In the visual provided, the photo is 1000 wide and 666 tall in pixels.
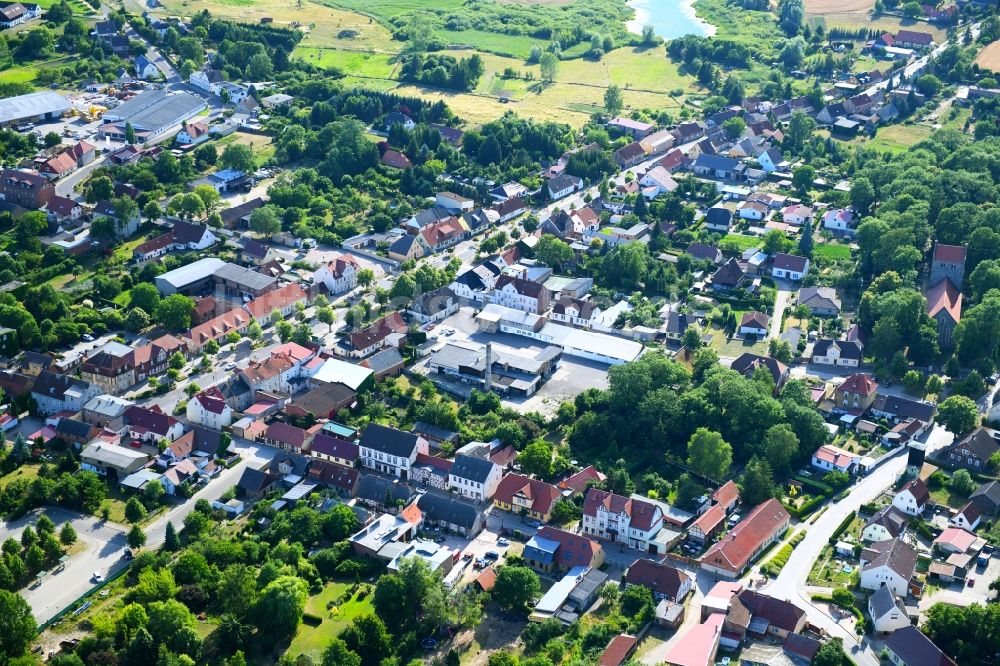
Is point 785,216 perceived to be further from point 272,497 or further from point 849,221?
point 272,497

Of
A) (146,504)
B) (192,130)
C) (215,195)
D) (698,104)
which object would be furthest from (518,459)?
(698,104)

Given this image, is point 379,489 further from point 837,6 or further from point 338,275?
point 837,6

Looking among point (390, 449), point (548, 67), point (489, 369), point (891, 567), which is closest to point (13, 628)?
point (390, 449)

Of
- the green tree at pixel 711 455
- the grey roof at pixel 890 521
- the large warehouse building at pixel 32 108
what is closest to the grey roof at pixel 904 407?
the grey roof at pixel 890 521

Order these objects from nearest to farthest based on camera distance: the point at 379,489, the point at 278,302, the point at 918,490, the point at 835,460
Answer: the point at 918,490, the point at 379,489, the point at 835,460, the point at 278,302

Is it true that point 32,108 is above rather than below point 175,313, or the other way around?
above

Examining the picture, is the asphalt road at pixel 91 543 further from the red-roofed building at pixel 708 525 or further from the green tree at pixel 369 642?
the red-roofed building at pixel 708 525

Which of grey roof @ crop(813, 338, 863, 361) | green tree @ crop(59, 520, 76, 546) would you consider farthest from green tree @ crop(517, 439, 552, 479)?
green tree @ crop(59, 520, 76, 546)
